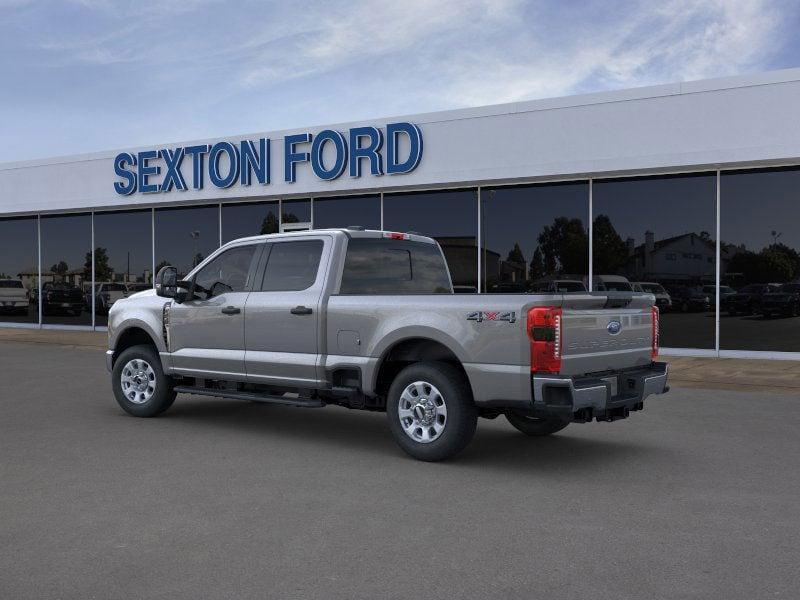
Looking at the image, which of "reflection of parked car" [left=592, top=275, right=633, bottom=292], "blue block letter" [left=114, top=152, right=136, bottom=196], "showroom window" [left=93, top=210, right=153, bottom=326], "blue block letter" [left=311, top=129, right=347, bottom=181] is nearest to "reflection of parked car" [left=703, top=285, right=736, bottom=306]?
"reflection of parked car" [left=592, top=275, right=633, bottom=292]

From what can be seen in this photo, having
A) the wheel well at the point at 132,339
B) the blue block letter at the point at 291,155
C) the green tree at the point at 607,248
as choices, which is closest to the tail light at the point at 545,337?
the wheel well at the point at 132,339

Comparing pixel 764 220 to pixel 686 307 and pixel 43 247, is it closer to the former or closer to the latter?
pixel 686 307

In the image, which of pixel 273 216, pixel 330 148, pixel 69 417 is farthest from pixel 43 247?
pixel 69 417

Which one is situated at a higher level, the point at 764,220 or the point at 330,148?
→ the point at 330,148

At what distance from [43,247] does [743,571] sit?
24.0 metres

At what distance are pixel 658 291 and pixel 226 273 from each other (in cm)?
975

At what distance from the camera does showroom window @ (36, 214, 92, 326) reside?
23594 mm

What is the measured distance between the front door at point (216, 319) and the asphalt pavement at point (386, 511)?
25.5 inches

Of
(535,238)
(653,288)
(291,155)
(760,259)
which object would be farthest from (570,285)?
(291,155)

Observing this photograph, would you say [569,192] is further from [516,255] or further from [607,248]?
[516,255]

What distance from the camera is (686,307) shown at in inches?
609

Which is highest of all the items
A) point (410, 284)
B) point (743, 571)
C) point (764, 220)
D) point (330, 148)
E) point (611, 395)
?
Answer: point (330, 148)

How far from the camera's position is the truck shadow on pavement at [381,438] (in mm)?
6875

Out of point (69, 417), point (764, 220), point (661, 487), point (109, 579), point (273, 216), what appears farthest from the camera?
point (273, 216)
